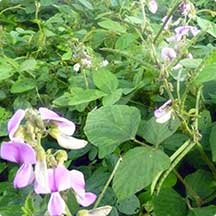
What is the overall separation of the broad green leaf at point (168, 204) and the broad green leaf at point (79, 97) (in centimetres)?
21

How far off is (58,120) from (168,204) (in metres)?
0.25

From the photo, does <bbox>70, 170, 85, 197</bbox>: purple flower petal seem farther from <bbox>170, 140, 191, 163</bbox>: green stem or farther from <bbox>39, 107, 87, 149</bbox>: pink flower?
<bbox>170, 140, 191, 163</bbox>: green stem

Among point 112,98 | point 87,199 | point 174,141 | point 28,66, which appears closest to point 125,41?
point 28,66

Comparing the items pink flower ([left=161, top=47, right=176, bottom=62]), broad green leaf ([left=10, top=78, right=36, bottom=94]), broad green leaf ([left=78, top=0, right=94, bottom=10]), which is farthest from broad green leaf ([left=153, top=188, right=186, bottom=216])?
broad green leaf ([left=78, top=0, right=94, bottom=10])

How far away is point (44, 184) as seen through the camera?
595 millimetres

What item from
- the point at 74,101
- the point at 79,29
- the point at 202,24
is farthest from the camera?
the point at 79,29

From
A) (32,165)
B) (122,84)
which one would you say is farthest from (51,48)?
(32,165)

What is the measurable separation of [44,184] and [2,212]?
0.72 ft

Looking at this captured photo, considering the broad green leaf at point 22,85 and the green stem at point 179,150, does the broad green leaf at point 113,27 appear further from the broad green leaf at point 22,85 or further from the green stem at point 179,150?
the green stem at point 179,150

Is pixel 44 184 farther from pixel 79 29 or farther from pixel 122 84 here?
pixel 79 29

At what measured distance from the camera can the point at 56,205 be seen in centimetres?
61

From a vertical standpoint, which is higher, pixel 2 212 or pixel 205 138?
pixel 205 138

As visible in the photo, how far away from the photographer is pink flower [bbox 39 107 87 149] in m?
0.61

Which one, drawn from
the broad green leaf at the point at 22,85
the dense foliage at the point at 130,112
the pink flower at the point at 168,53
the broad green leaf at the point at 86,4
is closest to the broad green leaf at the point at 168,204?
the dense foliage at the point at 130,112
